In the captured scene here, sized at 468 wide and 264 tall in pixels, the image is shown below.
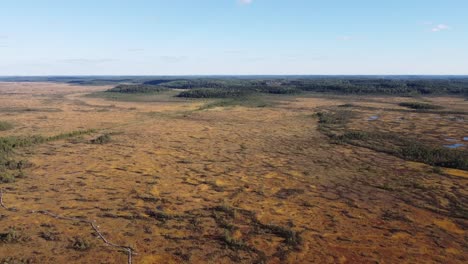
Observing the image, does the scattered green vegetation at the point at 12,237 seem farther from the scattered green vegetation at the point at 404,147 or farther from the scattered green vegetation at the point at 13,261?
the scattered green vegetation at the point at 404,147

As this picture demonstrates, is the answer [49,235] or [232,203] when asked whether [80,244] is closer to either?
[49,235]

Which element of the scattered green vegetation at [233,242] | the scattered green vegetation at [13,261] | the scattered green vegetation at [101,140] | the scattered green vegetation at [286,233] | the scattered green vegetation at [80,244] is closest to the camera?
the scattered green vegetation at [13,261]

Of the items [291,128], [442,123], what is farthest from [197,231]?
[442,123]

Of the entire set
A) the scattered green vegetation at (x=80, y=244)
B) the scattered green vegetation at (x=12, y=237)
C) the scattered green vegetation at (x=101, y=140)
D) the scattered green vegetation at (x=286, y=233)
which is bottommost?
the scattered green vegetation at (x=286, y=233)

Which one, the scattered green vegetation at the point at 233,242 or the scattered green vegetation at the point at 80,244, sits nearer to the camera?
the scattered green vegetation at the point at 80,244

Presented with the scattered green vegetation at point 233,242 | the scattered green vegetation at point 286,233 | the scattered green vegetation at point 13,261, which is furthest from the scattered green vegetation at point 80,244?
the scattered green vegetation at point 286,233

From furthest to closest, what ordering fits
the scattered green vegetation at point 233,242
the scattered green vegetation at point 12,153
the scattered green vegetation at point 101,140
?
the scattered green vegetation at point 101,140 < the scattered green vegetation at point 12,153 < the scattered green vegetation at point 233,242

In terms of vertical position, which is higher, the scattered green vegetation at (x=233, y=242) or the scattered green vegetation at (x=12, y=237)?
the scattered green vegetation at (x=12, y=237)

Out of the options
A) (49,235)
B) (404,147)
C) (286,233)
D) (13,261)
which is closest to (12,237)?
(49,235)

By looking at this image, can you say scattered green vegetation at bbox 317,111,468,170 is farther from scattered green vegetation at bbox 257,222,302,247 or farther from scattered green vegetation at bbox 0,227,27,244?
scattered green vegetation at bbox 0,227,27,244
